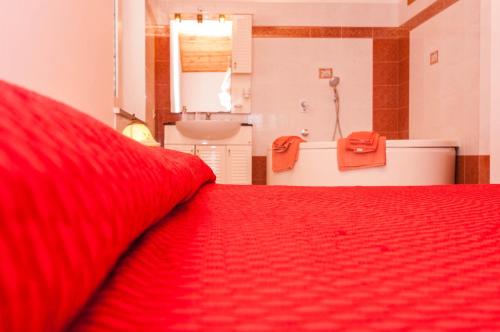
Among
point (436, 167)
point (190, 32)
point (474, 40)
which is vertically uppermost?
point (190, 32)

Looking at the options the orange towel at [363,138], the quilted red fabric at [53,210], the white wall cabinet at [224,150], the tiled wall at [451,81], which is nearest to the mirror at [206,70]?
the white wall cabinet at [224,150]

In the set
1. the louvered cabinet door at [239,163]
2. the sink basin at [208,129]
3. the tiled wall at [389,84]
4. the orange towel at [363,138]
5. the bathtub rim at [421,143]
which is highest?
the tiled wall at [389,84]

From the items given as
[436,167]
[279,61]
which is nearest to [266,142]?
[279,61]

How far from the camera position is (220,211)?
0.88 meters

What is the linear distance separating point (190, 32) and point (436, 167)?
2.68 m

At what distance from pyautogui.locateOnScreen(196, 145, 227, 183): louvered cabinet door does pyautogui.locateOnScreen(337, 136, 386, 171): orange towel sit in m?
1.19

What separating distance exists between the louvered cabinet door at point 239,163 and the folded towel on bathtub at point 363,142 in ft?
3.71

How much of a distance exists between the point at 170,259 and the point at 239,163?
12.1 feet

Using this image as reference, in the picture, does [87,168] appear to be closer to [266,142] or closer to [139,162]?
A: [139,162]

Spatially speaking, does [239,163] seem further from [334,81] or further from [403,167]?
[403,167]

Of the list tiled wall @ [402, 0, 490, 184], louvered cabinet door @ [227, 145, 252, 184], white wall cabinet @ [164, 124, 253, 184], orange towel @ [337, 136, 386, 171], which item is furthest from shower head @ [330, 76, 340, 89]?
orange towel @ [337, 136, 386, 171]

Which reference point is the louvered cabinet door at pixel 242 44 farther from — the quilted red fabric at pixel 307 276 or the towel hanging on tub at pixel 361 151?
the quilted red fabric at pixel 307 276

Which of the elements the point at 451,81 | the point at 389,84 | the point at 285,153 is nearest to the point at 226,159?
the point at 285,153

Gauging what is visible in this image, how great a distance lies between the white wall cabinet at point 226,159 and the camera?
414cm
